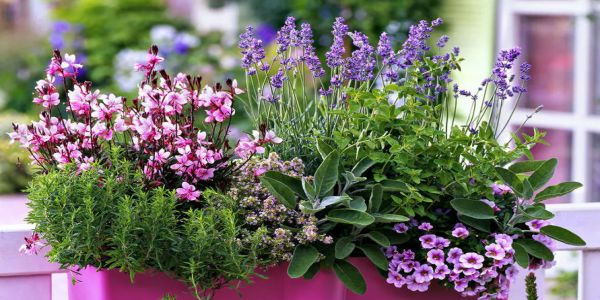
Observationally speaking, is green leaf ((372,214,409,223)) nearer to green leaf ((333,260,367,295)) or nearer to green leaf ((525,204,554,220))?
green leaf ((333,260,367,295))

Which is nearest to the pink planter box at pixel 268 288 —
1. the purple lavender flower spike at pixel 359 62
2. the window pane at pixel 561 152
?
the purple lavender flower spike at pixel 359 62

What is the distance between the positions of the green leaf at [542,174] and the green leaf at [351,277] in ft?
1.19

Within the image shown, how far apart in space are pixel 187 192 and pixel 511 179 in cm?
56

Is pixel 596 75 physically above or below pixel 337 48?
above

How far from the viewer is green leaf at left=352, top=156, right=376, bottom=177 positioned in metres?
1.53

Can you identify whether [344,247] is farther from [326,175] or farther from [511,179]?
[511,179]

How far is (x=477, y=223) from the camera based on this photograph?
1.57 meters

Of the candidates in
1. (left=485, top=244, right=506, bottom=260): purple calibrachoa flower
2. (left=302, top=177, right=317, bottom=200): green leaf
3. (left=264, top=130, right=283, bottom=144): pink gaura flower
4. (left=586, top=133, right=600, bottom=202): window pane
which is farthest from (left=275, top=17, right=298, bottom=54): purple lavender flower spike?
(left=586, top=133, right=600, bottom=202): window pane

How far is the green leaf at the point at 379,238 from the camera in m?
1.48

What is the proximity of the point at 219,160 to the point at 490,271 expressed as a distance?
51cm

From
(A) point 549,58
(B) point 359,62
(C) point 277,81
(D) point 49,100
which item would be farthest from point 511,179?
(A) point 549,58

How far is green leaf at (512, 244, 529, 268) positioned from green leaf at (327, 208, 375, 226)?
0.98ft

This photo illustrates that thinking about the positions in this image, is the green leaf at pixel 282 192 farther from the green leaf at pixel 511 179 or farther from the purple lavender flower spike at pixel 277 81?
the green leaf at pixel 511 179

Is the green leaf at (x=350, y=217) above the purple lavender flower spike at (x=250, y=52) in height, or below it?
below
